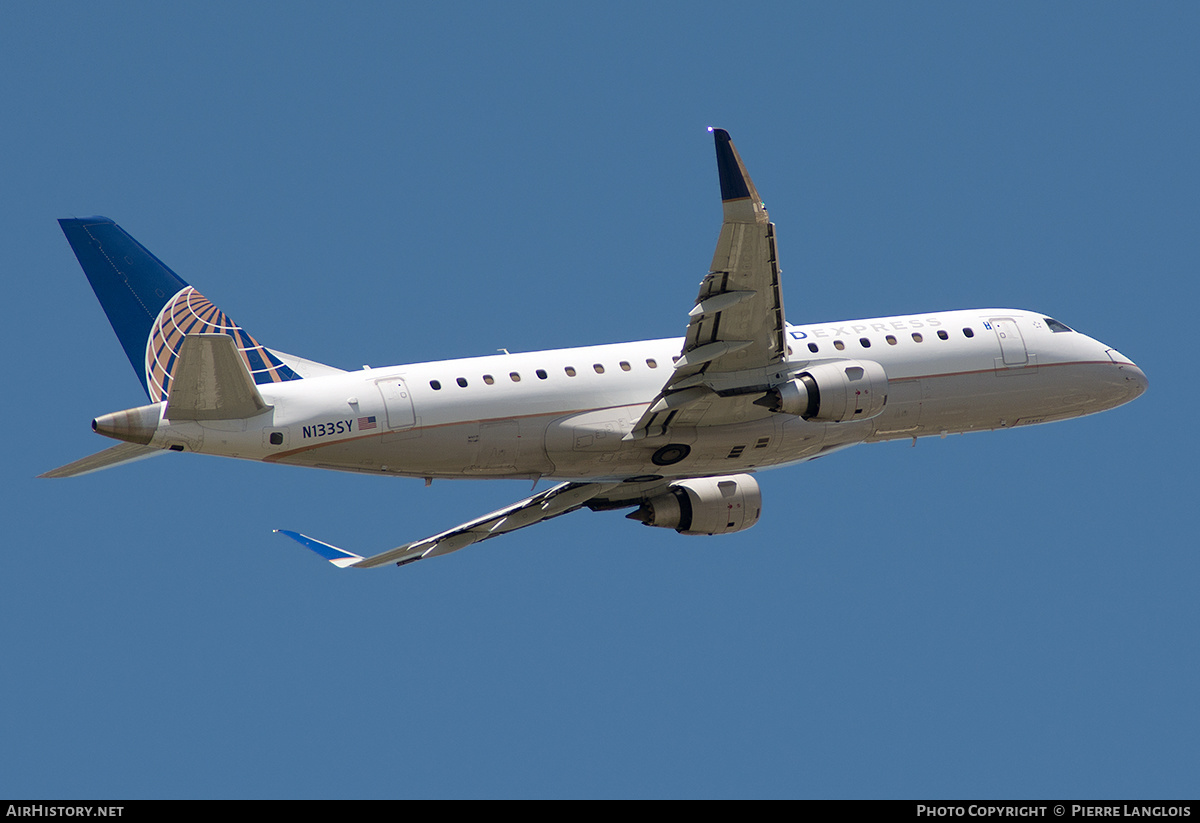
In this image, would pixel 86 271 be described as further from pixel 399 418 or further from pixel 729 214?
pixel 729 214

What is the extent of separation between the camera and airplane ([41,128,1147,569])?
33.3 m

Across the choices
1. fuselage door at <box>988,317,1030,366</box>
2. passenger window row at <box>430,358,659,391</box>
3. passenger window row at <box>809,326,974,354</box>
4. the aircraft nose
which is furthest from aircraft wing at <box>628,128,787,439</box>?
the aircraft nose

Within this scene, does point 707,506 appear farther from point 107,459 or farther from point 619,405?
point 107,459

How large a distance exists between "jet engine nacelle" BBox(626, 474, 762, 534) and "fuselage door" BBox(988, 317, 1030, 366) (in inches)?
292

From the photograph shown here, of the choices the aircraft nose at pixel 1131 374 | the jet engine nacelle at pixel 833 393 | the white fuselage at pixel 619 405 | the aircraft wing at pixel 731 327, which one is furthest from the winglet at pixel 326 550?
the aircraft nose at pixel 1131 374

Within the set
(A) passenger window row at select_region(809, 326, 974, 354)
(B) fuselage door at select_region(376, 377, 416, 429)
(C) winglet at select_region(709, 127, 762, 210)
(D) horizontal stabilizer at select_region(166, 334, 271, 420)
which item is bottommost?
(D) horizontal stabilizer at select_region(166, 334, 271, 420)

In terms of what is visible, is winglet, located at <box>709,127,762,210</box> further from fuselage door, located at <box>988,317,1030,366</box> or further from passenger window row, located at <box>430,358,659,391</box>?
fuselage door, located at <box>988,317,1030,366</box>

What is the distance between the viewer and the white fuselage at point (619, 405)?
115ft

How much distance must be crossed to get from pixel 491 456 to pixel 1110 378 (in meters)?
17.6

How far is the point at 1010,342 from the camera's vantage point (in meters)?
41.4

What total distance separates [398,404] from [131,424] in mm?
6024

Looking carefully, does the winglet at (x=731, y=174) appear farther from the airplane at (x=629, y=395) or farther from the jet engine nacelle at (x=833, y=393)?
the jet engine nacelle at (x=833, y=393)

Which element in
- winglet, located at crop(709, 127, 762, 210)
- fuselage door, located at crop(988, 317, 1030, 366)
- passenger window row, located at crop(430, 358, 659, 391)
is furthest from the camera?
fuselage door, located at crop(988, 317, 1030, 366)
